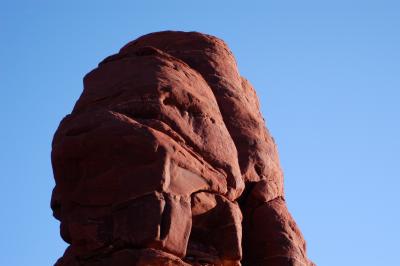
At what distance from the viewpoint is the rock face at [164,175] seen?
13.7m

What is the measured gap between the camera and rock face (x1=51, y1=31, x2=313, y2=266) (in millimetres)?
13680

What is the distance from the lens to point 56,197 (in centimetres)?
1504

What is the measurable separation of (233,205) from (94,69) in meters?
3.68

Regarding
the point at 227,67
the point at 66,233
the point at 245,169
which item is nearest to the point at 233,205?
the point at 245,169

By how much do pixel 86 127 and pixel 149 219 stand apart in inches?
79.8

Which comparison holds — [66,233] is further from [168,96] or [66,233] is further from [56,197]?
[168,96]

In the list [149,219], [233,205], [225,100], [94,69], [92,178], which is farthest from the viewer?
[225,100]

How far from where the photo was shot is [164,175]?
13773 millimetres

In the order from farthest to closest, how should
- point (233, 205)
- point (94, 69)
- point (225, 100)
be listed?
point (225, 100) → point (94, 69) → point (233, 205)

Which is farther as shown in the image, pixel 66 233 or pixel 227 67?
pixel 227 67

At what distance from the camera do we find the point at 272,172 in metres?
17.8

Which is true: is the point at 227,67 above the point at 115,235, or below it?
above

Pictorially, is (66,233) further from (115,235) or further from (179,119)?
(179,119)

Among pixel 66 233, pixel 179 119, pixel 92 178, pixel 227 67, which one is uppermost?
pixel 227 67
